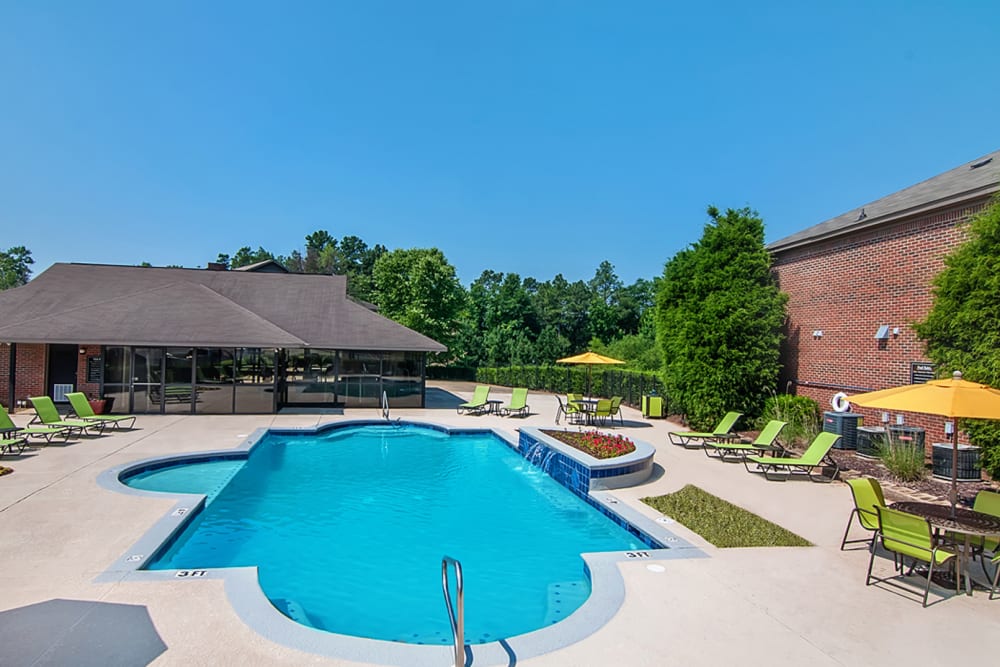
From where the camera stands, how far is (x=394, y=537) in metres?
7.69

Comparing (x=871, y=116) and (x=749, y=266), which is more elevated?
(x=871, y=116)

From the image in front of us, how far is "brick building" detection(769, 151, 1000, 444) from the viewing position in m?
11.0

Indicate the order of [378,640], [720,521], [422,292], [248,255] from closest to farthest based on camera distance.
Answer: [378,640] < [720,521] < [422,292] < [248,255]

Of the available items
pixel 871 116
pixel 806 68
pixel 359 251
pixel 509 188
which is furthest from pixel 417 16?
pixel 359 251

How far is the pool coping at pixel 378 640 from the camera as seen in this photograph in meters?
3.91

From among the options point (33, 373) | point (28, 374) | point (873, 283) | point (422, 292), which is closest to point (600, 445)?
point (873, 283)

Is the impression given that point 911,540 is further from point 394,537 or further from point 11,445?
point 11,445

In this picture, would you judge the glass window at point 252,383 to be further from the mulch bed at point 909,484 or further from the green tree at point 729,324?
the mulch bed at point 909,484

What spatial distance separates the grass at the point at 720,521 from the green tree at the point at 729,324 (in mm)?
6269

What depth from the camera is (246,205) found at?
2611cm

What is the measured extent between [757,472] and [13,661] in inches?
419

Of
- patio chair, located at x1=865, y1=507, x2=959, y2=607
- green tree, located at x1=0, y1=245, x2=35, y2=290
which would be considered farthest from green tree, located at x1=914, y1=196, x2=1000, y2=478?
green tree, located at x1=0, y1=245, x2=35, y2=290

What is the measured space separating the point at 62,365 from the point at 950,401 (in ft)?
73.1

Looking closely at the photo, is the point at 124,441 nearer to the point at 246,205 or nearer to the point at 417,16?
the point at 417,16
